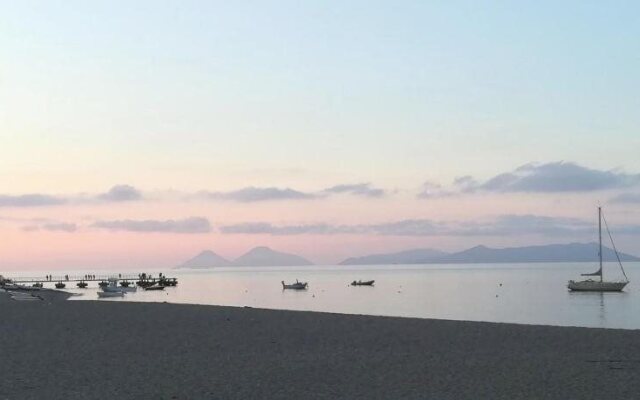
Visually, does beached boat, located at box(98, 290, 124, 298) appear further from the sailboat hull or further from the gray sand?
the gray sand

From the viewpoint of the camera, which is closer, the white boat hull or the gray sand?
the gray sand

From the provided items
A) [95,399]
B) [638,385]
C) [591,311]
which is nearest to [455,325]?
[638,385]

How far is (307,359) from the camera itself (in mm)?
14578

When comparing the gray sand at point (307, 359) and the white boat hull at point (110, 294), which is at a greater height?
the gray sand at point (307, 359)

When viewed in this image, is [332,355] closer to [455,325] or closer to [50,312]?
[455,325]

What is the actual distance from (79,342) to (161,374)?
5.70 metres

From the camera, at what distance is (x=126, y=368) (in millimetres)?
13219

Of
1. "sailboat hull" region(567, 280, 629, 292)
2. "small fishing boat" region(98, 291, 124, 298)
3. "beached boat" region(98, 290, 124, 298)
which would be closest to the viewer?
"small fishing boat" region(98, 291, 124, 298)

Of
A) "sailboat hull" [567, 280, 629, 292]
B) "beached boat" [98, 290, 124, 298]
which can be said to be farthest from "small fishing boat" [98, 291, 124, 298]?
"sailboat hull" [567, 280, 629, 292]

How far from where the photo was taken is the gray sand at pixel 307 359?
11.0 meters

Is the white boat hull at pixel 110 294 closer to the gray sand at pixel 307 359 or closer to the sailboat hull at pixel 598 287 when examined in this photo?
the sailboat hull at pixel 598 287

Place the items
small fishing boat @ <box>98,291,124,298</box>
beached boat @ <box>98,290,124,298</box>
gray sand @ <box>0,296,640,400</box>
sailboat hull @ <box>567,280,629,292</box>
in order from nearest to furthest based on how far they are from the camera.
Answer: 1. gray sand @ <box>0,296,640,400</box>
2. small fishing boat @ <box>98,291,124,298</box>
3. beached boat @ <box>98,290,124,298</box>
4. sailboat hull @ <box>567,280,629,292</box>

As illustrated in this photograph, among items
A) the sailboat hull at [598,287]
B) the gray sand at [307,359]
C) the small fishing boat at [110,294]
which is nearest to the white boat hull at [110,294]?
the small fishing boat at [110,294]

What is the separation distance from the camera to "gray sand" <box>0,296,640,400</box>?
10969mm
